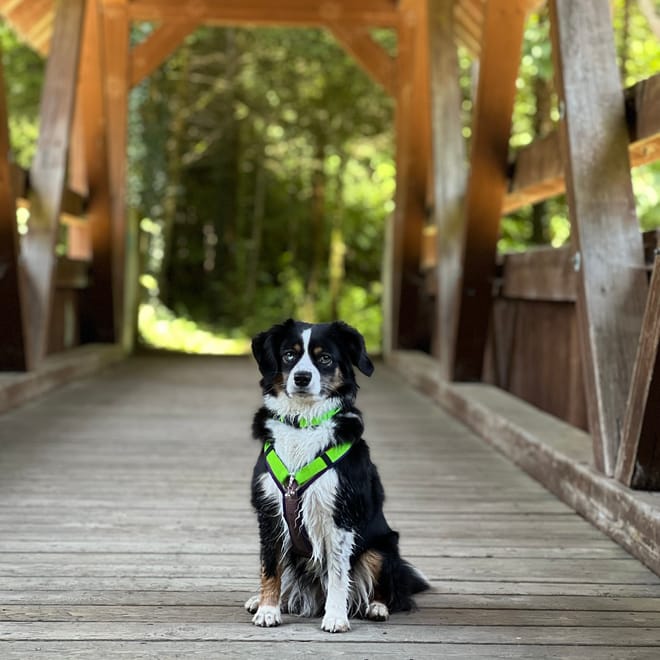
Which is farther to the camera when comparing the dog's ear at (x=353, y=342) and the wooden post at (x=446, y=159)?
the wooden post at (x=446, y=159)

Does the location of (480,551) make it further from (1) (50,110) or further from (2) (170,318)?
(2) (170,318)

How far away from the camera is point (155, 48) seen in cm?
1107

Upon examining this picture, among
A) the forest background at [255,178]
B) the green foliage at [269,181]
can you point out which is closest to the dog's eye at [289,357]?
the forest background at [255,178]

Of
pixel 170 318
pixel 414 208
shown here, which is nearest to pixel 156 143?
pixel 170 318

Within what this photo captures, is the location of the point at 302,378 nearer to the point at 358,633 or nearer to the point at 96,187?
the point at 358,633

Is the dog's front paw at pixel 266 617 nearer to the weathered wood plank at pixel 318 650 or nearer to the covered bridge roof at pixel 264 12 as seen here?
the weathered wood plank at pixel 318 650

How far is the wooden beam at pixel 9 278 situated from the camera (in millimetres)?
6473

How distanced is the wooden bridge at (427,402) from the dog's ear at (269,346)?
68cm

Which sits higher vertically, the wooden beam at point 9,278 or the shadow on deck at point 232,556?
the wooden beam at point 9,278

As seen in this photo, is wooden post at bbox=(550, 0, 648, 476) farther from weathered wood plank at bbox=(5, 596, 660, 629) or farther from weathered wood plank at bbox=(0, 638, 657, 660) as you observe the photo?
weathered wood plank at bbox=(0, 638, 657, 660)

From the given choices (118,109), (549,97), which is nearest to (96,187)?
(118,109)

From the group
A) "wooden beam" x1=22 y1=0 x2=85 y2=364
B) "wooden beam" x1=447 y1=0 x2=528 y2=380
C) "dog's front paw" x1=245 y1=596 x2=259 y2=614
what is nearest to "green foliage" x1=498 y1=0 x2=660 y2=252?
"wooden beam" x1=447 y1=0 x2=528 y2=380

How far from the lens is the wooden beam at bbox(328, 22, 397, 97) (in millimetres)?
11016

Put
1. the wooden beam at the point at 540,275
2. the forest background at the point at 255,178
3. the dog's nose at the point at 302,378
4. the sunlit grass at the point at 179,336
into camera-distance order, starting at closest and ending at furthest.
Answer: the dog's nose at the point at 302,378
the wooden beam at the point at 540,275
the sunlit grass at the point at 179,336
the forest background at the point at 255,178
